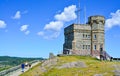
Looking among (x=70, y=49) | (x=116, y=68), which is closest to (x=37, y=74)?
(x=116, y=68)

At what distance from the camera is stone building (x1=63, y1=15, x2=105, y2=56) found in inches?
3922

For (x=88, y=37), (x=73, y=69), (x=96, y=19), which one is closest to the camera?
(x=73, y=69)

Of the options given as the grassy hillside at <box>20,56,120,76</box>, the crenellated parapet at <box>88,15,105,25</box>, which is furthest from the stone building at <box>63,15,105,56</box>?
the grassy hillside at <box>20,56,120,76</box>

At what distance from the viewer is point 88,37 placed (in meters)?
101

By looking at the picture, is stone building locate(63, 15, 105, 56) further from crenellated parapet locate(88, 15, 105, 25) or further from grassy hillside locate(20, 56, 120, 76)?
grassy hillside locate(20, 56, 120, 76)

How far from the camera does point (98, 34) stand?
100375 mm

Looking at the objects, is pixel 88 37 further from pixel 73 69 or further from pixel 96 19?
pixel 73 69

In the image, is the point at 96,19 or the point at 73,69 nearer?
the point at 73,69

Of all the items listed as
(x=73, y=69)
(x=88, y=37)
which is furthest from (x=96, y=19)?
(x=73, y=69)

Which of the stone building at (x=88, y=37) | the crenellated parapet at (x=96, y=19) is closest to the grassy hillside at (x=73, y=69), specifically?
the stone building at (x=88, y=37)

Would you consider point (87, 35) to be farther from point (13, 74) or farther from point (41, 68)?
point (13, 74)

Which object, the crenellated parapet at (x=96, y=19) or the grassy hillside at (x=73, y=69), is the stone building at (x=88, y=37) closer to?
the crenellated parapet at (x=96, y=19)

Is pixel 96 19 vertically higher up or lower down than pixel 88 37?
higher up

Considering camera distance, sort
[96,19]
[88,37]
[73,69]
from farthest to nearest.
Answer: [96,19]
[88,37]
[73,69]
